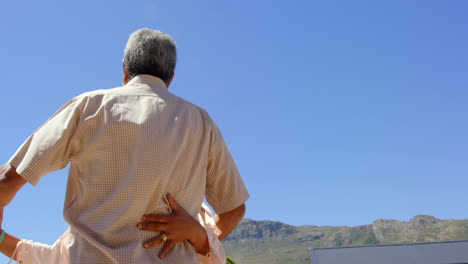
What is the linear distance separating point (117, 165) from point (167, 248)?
36cm

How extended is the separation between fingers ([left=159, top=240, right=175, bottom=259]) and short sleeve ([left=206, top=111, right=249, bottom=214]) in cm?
45

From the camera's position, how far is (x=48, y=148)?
5.61ft

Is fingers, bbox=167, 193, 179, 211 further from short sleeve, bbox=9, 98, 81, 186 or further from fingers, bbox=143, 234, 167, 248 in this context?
short sleeve, bbox=9, 98, 81, 186

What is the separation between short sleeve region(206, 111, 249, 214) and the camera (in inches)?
83.7

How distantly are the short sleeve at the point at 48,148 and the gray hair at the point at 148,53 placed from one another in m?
0.38

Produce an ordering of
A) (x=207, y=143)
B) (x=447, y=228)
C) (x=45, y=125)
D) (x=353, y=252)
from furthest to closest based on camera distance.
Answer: (x=447, y=228) → (x=353, y=252) → (x=207, y=143) → (x=45, y=125)

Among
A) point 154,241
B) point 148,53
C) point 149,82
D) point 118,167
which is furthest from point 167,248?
point 148,53

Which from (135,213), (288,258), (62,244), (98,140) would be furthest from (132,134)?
(288,258)

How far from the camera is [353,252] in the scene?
4134 cm

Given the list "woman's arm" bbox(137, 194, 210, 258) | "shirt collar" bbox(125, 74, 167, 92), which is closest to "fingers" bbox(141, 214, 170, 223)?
"woman's arm" bbox(137, 194, 210, 258)

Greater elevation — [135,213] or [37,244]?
[135,213]

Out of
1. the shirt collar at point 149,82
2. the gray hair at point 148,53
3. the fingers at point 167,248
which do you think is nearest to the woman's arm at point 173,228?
the fingers at point 167,248

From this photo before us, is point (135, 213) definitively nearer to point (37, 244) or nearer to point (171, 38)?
A: point (37, 244)

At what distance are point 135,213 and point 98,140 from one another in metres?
0.30
